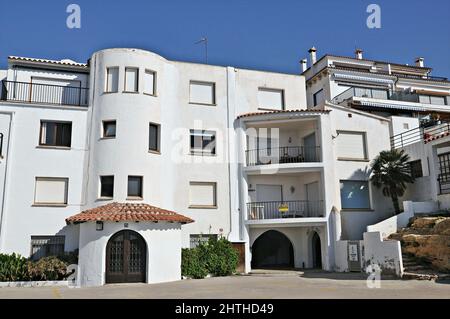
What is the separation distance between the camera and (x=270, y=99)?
27.9 meters

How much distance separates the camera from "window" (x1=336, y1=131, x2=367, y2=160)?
2647 cm

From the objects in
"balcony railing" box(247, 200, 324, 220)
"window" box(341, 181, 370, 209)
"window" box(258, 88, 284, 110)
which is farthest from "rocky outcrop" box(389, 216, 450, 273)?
"window" box(258, 88, 284, 110)

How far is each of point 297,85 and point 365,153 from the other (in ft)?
20.9

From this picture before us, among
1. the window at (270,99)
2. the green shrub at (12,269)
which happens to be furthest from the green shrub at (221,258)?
the window at (270,99)

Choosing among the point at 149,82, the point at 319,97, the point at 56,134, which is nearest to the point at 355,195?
the point at 319,97

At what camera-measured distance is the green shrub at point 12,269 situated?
19.8 m

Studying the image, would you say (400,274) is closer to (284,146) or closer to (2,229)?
(284,146)

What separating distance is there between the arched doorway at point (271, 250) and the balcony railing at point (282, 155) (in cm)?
514

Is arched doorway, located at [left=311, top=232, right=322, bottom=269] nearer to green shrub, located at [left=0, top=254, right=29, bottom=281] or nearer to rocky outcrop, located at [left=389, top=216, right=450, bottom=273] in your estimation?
rocky outcrop, located at [left=389, top=216, right=450, bottom=273]

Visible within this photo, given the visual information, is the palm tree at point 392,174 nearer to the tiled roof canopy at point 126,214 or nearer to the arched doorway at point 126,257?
the tiled roof canopy at point 126,214

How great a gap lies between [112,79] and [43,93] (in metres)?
4.34

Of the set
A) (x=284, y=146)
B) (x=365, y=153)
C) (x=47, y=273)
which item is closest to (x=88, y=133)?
(x=47, y=273)

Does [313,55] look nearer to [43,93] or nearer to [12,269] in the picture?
[43,93]

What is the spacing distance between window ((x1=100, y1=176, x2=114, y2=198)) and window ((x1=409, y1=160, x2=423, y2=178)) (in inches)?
709
